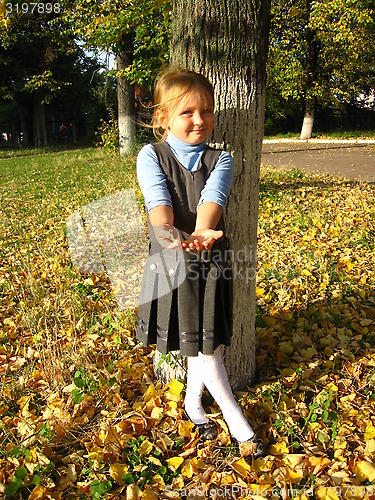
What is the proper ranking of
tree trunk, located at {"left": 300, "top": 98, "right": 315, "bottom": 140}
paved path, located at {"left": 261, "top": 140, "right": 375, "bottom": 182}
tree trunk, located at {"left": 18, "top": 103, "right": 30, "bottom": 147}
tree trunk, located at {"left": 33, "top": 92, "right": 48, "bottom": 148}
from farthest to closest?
tree trunk, located at {"left": 18, "top": 103, "right": 30, "bottom": 147}, tree trunk, located at {"left": 33, "top": 92, "right": 48, "bottom": 148}, tree trunk, located at {"left": 300, "top": 98, "right": 315, "bottom": 140}, paved path, located at {"left": 261, "top": 140, "right": 375, "bottom": 182}

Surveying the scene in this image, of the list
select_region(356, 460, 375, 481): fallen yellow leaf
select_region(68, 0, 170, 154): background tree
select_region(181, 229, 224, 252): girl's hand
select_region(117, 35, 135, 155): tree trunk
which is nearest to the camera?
select_region(181, 229, 224, 252): girl's hand

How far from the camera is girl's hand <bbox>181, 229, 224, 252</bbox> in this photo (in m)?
1.56

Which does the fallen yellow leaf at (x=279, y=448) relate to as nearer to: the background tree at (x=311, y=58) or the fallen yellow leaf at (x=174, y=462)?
the fallen yellow leaf at (x=174, y=462)

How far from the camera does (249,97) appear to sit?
2.12 meters

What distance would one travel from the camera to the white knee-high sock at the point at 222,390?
6.55 feet

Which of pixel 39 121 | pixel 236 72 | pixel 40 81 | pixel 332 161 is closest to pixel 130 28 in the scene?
pixel 332 161


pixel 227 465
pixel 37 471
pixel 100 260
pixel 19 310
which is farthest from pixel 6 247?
pixel 227 465

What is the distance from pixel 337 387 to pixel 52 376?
160cm

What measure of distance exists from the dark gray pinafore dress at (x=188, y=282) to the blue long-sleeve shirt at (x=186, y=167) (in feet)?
0.08

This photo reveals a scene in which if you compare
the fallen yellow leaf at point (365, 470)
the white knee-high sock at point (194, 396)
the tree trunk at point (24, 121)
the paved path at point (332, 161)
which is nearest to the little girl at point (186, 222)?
the white knee-high sock at point (194, 396)

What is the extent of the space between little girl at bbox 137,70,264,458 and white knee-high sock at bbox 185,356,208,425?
115mm

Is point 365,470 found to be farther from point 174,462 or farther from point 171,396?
point 171,396

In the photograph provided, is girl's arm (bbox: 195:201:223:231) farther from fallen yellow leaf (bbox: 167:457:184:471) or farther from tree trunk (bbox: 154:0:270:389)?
fallen yellow leaf (bbox: 167:457:184:471)

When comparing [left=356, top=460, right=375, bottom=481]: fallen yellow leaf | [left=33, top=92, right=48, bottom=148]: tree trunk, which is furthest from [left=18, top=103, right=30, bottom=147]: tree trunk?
[left=356, top=460, right=375, bottom=481]: fallen yellow leaf
